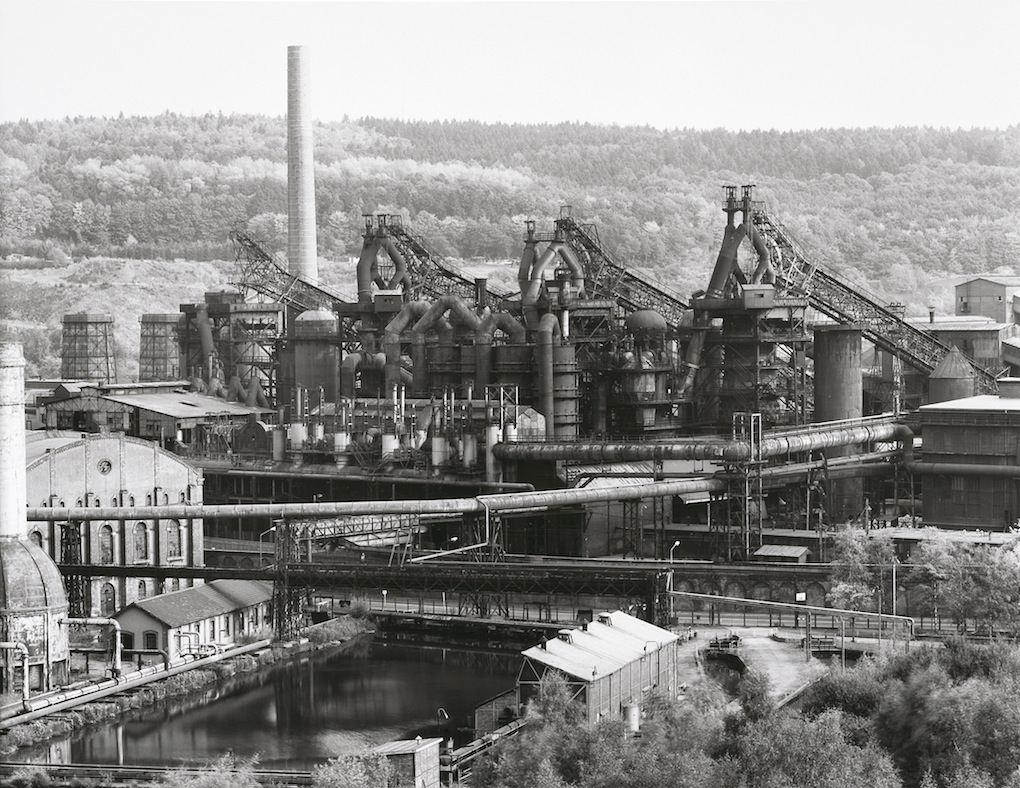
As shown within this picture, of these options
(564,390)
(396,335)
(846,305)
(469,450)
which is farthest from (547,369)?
(846,305)

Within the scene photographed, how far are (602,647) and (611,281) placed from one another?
26580 mm

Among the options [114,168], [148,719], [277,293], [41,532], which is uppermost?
[114,168]

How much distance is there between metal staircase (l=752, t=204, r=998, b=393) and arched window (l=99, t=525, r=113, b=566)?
21.6 meters

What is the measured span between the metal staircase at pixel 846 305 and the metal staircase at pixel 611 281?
3.58m

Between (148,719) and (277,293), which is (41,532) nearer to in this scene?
(148,719)

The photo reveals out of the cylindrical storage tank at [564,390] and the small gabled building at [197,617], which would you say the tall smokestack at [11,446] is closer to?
the small gabled building at [197,617]

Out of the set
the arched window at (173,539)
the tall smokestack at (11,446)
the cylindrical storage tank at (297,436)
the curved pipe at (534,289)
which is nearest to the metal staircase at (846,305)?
the curved pipe at (534,289)

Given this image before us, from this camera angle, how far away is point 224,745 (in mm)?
27656

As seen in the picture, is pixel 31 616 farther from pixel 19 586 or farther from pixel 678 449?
pixel 678 449

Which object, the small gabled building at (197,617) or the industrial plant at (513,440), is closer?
the small gabled building at (197,617)

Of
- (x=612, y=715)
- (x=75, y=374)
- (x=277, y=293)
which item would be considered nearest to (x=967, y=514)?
(x=612, y=715)

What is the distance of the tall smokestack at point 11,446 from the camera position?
100ft

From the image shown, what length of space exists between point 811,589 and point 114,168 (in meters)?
81.7

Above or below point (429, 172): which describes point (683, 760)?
below
